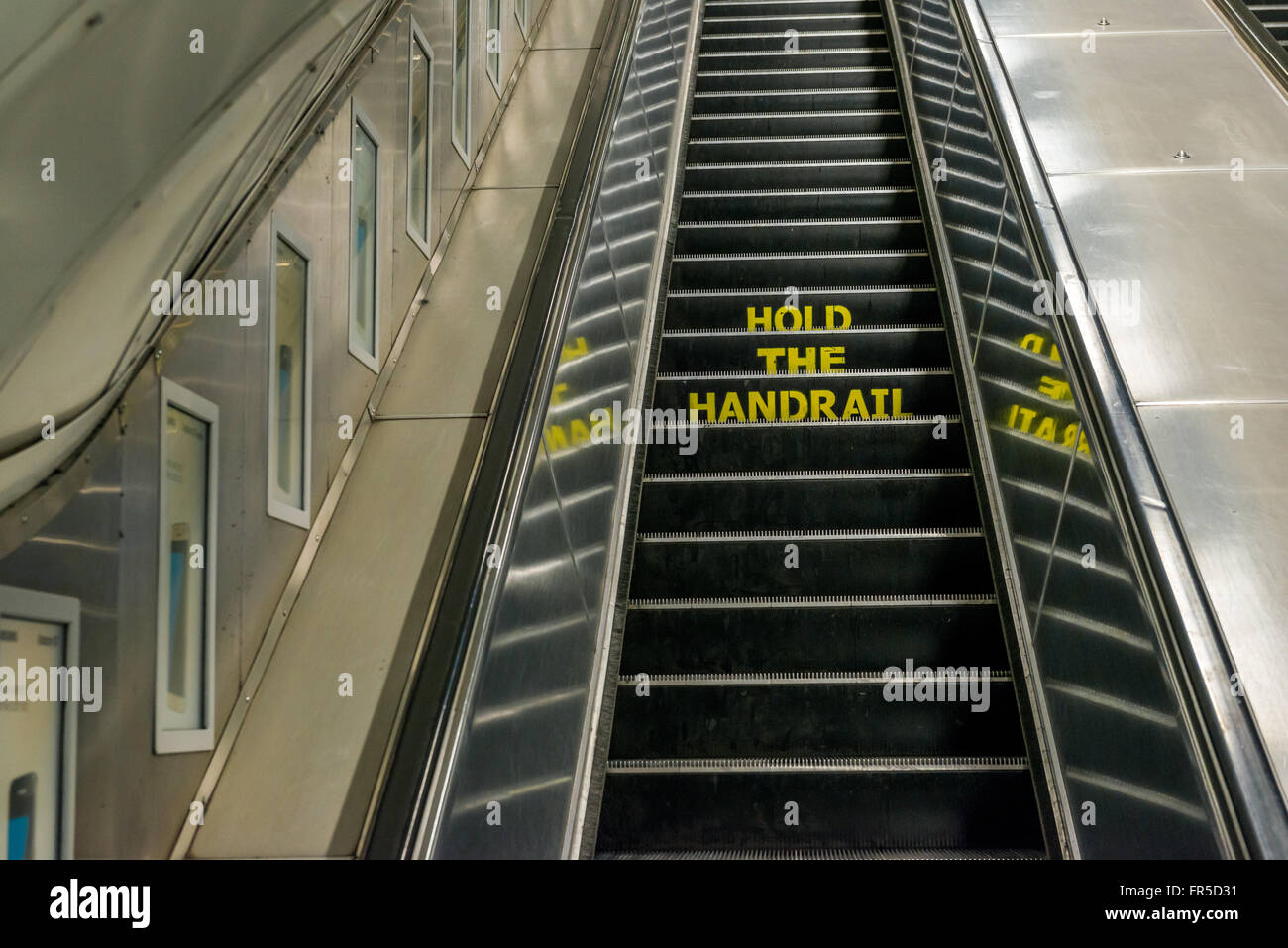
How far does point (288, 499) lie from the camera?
2.97 metres

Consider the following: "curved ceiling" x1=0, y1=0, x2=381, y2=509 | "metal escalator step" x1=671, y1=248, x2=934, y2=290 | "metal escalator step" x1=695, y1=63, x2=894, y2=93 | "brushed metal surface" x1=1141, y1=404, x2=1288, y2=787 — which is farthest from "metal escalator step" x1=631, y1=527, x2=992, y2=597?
"metal escalator step" x1=695, y1=63, x2=894, y2=93

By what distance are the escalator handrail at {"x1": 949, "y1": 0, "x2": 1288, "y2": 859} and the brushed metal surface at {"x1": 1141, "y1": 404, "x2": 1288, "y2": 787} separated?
21 centimetres

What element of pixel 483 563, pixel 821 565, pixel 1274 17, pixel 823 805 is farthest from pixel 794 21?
pixel 483 563

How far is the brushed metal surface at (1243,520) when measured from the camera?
90.7 inches

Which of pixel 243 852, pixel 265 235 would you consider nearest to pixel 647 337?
pixel 265 235

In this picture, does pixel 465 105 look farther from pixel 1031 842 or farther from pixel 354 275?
pixel 1031 842

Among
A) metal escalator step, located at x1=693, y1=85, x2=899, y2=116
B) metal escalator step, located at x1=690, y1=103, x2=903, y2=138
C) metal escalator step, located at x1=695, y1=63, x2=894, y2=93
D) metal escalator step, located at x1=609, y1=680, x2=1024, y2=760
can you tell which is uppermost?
metal escalator step, located at x1=695, y1=63, x2=894, y2=93

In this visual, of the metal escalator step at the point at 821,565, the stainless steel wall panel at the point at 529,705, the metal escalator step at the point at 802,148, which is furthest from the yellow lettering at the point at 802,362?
the metal escalator step at the point at 802,148

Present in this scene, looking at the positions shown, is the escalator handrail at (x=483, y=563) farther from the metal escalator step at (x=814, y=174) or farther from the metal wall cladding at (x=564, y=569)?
the metal escalator step at (x=814, y=174)

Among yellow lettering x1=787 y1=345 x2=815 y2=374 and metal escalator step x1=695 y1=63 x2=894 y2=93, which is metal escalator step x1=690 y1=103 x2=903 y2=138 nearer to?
metal escalator step x1=695 y1=63 x2=894 y2=93

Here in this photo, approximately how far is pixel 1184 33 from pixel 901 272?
2162mm

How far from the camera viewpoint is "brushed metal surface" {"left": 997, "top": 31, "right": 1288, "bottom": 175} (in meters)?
4.62

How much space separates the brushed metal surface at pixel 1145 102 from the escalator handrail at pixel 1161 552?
4.07 feet
